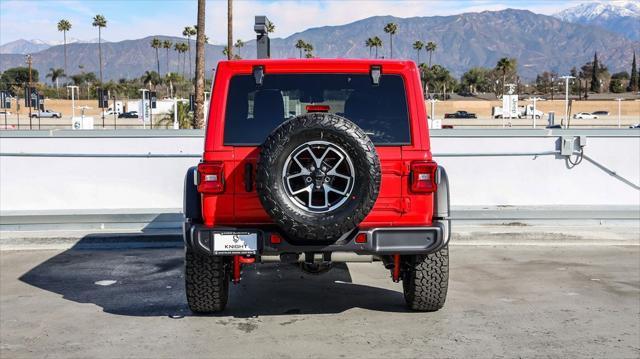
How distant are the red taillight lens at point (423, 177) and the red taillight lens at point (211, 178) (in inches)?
58.3

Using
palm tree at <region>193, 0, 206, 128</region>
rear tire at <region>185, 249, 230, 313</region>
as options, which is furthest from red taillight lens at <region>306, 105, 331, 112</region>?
palm tree at <region>193, 0, 206, 128</region>

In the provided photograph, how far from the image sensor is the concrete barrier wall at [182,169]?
1209 centimetres

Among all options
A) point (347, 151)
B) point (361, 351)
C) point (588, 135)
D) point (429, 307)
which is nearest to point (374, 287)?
point (429, 307)

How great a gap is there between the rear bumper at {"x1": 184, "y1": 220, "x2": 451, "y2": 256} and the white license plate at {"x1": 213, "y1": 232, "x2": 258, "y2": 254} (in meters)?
0.03

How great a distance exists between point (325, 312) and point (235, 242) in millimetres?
1390

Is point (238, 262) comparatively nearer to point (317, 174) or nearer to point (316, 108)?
point (317, 174)

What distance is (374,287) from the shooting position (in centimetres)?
802

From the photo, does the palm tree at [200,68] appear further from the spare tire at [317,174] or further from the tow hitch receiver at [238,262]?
the spare tire at [317,174]

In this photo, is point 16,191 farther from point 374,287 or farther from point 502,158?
point 502,158

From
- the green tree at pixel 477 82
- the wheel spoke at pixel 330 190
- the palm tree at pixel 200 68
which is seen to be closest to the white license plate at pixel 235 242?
the wheel spoke at pixel 330 190

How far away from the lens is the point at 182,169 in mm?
12141

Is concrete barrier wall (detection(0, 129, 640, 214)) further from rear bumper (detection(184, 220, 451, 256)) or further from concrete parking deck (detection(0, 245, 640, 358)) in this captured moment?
rear bumper (detection(184, 220, 451, 256))

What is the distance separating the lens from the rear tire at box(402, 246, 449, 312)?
260 inches

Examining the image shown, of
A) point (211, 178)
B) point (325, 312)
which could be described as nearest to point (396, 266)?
point (325, 312)
